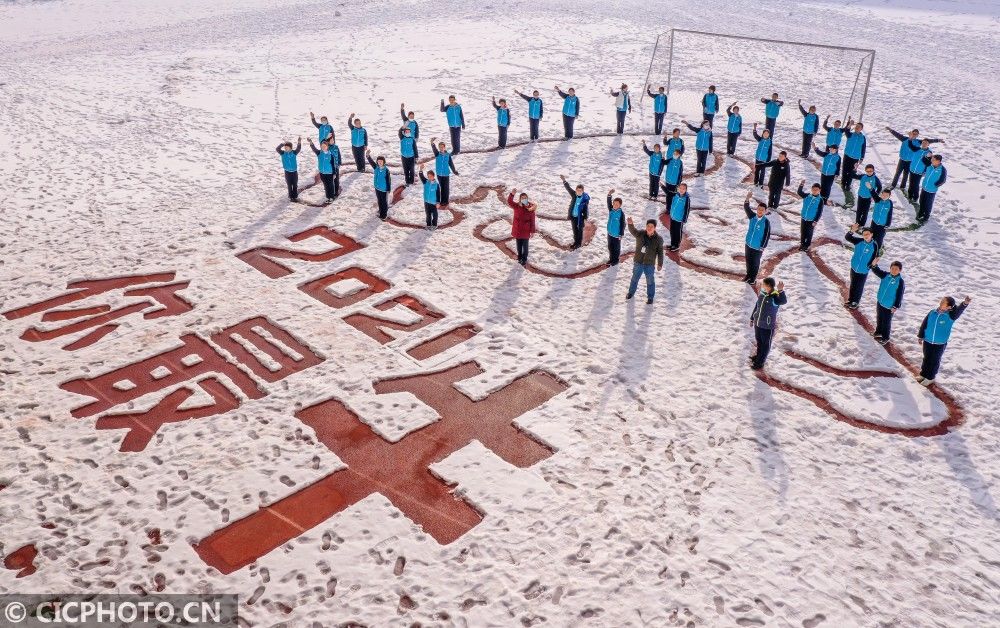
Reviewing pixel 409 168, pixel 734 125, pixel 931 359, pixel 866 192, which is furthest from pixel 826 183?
pixel 409 168

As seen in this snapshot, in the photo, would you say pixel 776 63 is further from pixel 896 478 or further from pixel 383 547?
pixel 383 547

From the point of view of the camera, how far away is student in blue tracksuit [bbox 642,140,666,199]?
16094mm

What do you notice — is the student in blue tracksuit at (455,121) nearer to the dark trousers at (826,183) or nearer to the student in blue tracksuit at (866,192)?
the dark trousers at (826,183)

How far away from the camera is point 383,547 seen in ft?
24.9

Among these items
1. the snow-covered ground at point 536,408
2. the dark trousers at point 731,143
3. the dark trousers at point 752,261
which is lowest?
the snow-covered ground at point 536,408

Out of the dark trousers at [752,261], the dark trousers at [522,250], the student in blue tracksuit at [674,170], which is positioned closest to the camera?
the dark trousers at [752,261]

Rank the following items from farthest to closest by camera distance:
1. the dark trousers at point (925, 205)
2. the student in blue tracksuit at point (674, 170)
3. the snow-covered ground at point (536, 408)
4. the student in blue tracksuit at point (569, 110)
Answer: the student in blue tracksuit at point (569, 110), the student in blue tracksuit at point (674, 170), the dark trousers at point (925, 205), the snow-covered ground at point (536, 408)

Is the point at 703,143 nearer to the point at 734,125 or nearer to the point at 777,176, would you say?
the point at 734,125

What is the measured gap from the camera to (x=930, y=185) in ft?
49.1

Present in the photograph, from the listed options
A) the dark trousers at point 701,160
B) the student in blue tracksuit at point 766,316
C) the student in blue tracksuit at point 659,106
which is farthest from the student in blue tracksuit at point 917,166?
the student in blue tracksuit at point 766,316

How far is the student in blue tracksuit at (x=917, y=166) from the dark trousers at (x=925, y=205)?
2.47ft

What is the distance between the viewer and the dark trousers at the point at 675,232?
1409cm

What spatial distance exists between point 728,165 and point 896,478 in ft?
39.9

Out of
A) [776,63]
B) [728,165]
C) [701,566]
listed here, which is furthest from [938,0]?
[701,566]
